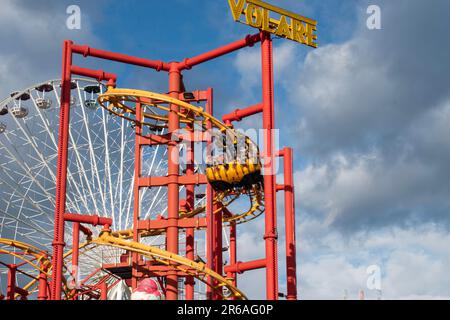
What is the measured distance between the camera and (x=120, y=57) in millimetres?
42969

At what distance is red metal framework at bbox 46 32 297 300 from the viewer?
36750 millimetres

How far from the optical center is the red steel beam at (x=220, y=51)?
41.1 m

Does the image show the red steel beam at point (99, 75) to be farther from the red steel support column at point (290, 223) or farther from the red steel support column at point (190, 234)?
the red steel support column at point (290, 223)

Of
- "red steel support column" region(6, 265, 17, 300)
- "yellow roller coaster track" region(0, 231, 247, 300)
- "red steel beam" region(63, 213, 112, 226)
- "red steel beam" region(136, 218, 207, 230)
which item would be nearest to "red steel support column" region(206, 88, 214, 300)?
"red steel beam" region(136, 218, 207, 230)

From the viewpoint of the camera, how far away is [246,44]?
4147 centimetres

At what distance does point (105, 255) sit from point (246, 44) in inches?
809

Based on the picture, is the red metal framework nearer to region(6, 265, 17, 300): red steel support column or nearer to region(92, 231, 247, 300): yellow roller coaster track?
region(92, 231, 247, 300): yellow roller coaster track

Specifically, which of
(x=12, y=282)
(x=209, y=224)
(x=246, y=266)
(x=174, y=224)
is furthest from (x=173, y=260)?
(x=12, y=282)

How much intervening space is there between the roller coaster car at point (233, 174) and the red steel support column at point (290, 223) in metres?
7.57

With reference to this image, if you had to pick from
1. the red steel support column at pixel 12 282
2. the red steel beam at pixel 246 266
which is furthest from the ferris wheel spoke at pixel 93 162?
the red steel beam at pixel 246 266

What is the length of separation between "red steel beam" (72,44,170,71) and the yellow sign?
673 cm

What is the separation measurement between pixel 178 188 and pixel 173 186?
0.32 metres
